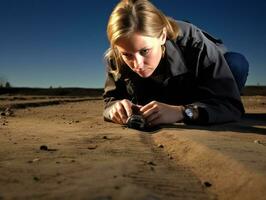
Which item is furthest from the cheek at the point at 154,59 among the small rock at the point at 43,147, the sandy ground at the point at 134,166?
the small rock at the point at 43,147

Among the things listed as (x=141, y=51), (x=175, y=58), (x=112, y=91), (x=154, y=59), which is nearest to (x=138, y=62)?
(x=141, y=51)

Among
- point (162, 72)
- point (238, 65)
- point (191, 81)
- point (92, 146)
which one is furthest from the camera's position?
point (238, 65)

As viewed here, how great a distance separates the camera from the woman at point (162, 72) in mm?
3371

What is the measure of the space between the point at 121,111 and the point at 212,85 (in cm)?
85

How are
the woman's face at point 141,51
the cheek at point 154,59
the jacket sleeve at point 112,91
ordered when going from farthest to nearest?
the jacket sleeve at point 112,91 → the cheek at point 154,59 → the woman's face at point 141,51

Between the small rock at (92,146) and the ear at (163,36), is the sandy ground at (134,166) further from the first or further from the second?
the ear at (163,36)

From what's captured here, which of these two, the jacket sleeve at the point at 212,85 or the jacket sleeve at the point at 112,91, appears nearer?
the jacket sleeve at the point at 212,85

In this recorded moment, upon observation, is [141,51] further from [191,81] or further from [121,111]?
[191,81]

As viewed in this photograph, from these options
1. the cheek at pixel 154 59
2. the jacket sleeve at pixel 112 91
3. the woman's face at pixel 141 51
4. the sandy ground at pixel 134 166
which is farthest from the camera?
the jacket sleeve at pixel 112 91

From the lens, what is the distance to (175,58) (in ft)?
12.5

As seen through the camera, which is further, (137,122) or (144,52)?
(137,122)

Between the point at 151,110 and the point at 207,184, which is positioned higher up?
the point at 207,184

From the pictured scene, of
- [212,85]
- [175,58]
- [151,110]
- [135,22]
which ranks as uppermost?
[135,22]

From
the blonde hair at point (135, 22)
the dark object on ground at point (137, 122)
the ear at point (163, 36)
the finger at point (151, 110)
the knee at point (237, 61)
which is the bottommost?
the dark object on ground at point (137, 122)
